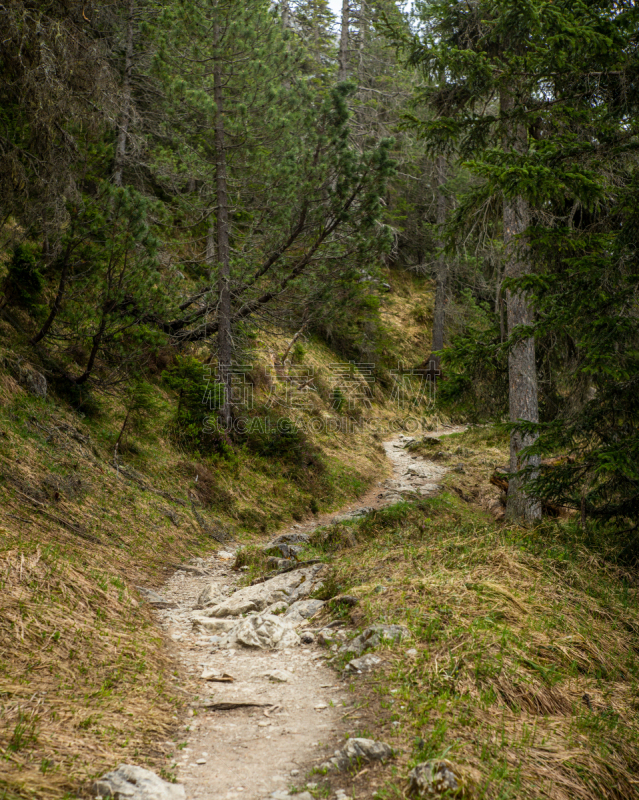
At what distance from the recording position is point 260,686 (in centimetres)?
438

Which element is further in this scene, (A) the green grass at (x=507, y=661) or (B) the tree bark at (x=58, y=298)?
(B) the tree bark at (x=58, y=298)

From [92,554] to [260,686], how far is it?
3059 millimetres

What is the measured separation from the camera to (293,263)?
12.6m

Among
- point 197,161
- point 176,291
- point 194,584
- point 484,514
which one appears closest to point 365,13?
point 197,161

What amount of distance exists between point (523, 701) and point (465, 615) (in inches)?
41.3

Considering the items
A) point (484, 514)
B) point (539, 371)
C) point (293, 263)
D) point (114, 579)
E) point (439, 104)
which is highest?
point (439, 104)

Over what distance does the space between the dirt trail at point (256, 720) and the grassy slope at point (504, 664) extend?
11.7 inches

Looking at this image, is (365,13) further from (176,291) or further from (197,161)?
(176,291)

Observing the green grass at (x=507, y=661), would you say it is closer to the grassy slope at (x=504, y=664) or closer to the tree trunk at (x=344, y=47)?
the grassy slope at (x=504, y=664)

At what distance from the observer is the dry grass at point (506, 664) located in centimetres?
322

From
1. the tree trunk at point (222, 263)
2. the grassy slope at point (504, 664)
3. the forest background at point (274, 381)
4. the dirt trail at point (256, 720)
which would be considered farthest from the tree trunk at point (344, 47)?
the dirt trail at point (256, 720)

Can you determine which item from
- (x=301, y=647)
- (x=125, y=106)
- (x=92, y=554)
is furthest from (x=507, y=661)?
(x=125, y=106)

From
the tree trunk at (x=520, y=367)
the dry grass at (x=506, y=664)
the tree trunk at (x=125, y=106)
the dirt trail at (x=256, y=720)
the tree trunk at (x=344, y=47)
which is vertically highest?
the tree trunk at (x=344, y=47)

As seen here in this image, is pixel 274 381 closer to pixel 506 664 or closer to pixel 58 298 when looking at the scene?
pixel 58 298
